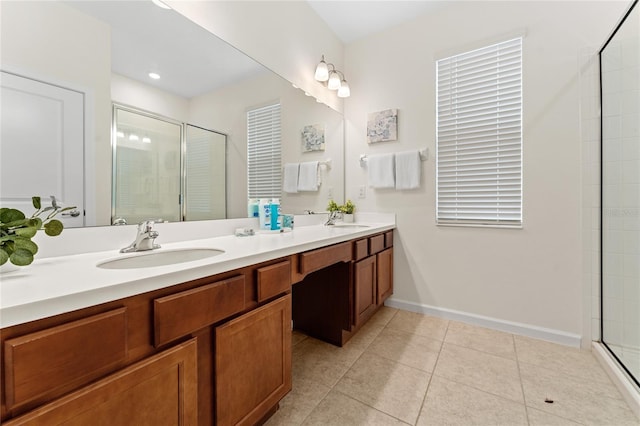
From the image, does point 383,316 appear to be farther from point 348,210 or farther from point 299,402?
point 299,402

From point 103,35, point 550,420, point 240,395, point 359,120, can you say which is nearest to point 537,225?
point 550,420

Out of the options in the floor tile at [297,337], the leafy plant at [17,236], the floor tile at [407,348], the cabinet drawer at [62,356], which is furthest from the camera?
the floor tile at [297,337]

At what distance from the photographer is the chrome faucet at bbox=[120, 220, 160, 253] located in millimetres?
1068

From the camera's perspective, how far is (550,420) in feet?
3.89

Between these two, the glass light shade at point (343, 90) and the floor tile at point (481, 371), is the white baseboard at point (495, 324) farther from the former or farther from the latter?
the glass light shade at point (343, 90)

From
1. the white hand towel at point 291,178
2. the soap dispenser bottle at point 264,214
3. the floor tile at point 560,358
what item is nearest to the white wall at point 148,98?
the soap dispenser bottle at point 264,214

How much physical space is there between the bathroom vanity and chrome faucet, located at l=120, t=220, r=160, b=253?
0.35ft

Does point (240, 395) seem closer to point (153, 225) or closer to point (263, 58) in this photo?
point (153, 225)

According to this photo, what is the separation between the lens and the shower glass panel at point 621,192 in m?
1.47

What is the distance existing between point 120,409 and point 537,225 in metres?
2.43

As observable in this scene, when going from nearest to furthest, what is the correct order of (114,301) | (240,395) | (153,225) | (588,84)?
(114,301)
(240,395)
(153,225)
(588,84)

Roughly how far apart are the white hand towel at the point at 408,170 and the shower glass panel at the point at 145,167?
1.73 metres

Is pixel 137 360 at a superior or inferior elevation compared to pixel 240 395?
superior

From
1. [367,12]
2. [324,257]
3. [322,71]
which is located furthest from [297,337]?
[367,12]
